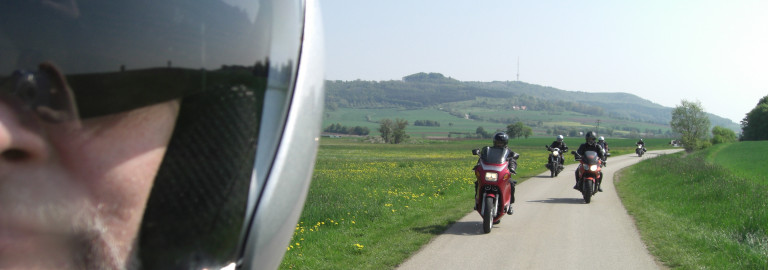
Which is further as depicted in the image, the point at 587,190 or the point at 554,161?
the point at 554,161

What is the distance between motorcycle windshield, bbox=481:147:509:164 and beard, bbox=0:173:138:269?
9.46 meters

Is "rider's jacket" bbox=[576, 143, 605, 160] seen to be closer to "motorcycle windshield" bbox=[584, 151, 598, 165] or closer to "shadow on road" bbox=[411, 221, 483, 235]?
"motorcycle windshield" bbox=[584, 151, 598, 165]

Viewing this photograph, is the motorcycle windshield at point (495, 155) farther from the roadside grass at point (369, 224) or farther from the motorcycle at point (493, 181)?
the roadside grass at point (369, 224)

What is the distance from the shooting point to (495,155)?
10438 mm

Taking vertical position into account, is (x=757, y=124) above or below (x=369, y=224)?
above

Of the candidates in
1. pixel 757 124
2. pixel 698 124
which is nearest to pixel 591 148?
pixel 698 124

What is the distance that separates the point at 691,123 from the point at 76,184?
312ft

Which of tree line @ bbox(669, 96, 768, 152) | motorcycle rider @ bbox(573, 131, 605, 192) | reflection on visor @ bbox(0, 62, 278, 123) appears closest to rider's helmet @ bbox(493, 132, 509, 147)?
motorcycle rider @ bbox(573, 131, 605, 192)

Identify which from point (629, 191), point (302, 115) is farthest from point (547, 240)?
point (629, 191)

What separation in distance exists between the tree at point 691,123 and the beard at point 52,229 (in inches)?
3590

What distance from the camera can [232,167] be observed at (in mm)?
1339

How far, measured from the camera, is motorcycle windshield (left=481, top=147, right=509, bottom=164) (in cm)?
1038

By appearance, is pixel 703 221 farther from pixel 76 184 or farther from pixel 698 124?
pixel 698 124

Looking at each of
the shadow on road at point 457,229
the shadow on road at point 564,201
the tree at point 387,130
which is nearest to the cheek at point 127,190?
the shadow on road at point 457,229
